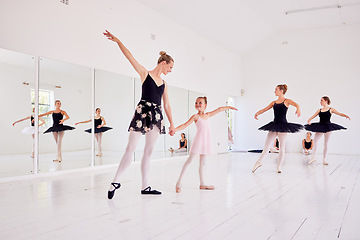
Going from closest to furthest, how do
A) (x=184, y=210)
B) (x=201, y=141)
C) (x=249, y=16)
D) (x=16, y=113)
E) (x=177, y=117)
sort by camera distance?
(x=184, y=210), (x=201, y=141), (x=16, y=113), (x=177, y=117), (x=249, y=16)

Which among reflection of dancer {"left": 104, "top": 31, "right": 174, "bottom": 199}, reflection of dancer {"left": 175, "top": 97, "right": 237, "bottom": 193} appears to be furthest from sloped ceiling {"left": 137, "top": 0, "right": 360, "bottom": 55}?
reflection of dancer {"left": 104, "top": 31, "right": 174, "bottom": 199}

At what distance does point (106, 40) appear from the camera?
563 centimetres

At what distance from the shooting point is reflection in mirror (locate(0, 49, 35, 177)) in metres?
4.06

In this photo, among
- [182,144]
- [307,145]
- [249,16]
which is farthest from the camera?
[307,145]

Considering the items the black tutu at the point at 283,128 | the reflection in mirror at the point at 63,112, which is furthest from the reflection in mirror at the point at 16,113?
the black tutu at the point at 283,128

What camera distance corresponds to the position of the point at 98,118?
18.2 ft

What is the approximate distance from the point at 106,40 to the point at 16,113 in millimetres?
2092

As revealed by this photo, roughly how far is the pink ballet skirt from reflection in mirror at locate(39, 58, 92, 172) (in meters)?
2.34

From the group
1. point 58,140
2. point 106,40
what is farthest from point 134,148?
point 106,40

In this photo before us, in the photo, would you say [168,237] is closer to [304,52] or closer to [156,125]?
[156,125]

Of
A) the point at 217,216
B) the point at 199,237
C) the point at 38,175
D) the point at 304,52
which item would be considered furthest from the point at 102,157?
the point at 304,52

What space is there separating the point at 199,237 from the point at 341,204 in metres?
1.55

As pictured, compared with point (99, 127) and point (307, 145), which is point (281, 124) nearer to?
point (99, 127)

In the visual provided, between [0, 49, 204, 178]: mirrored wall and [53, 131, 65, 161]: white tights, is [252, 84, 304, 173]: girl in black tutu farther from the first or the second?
[53, 131, 65, 161]: white tights
